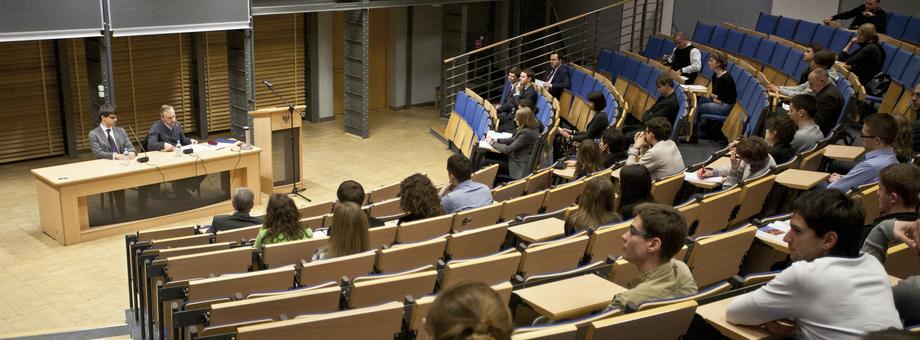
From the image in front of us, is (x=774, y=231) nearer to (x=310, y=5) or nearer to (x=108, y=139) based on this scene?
(x=108, y=139)

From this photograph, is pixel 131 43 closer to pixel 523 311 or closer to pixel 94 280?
pixel 94 280

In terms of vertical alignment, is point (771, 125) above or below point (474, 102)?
above

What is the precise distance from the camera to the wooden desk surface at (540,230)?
16.8ft

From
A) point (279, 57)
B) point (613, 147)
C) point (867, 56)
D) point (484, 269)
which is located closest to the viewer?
point (484, 269)

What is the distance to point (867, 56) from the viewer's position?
952 centimetres

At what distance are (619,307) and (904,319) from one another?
1.06 metres

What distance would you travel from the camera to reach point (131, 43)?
38.3 feet

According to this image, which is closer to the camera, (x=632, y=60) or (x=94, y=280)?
(x=94, y=280)

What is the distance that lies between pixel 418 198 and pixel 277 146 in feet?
15.2

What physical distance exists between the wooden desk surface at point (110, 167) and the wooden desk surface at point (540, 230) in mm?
4694

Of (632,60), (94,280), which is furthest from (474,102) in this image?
(94,280)

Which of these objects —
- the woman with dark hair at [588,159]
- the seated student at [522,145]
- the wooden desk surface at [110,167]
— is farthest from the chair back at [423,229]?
the wooden desk surface at [110,167]

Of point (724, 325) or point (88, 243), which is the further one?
point (88, 243)

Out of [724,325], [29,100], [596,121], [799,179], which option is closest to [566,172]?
[596,121]
